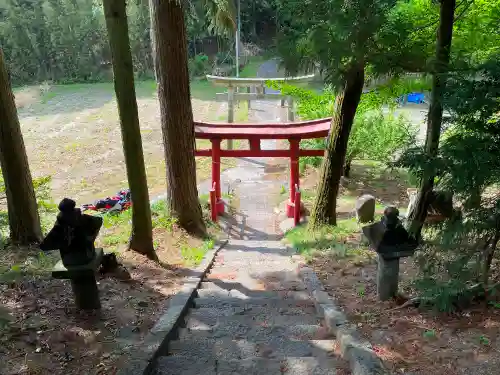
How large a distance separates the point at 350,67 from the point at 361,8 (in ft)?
1.79

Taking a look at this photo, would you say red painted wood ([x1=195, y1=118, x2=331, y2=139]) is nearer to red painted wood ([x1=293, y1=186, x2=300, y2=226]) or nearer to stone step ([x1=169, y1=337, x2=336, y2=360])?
red painted wood ([x1=293, y1=186, x2=300, y2=226])

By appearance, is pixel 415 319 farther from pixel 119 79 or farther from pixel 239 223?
pixel 239 223

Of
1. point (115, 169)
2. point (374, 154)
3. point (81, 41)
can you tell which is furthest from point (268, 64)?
point (374, 154)

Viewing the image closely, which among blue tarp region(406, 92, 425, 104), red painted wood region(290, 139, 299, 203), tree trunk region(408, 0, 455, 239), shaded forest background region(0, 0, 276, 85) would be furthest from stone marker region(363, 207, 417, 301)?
shaded forest background region(0, 0, 276, 85)

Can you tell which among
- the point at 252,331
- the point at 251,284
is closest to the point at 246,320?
the point at 252,331

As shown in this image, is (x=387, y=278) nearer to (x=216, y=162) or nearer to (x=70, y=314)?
(x=70, y=314)

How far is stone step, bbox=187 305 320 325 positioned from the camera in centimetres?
398

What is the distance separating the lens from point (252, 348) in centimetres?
333

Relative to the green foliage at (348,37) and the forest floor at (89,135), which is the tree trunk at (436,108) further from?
the forest floor at (89,135)

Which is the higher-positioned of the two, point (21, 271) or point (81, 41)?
point (81, 41)

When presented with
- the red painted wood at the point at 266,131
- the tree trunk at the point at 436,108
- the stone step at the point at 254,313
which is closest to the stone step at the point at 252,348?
the stone step at the point at 254,313

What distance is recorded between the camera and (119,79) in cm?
464

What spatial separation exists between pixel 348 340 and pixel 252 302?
149cm

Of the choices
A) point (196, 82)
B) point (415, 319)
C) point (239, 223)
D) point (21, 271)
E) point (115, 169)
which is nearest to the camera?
point (415, 319)
